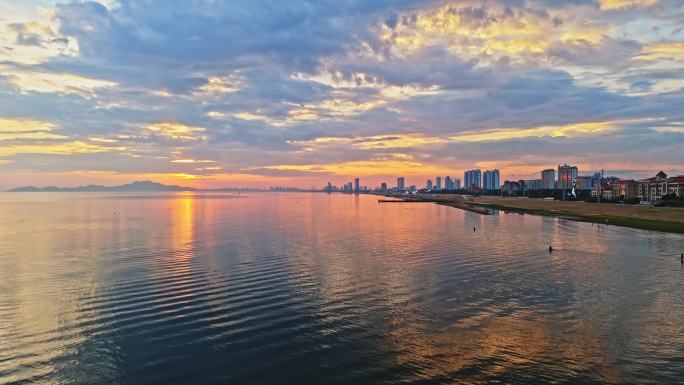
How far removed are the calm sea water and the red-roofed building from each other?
522 feet

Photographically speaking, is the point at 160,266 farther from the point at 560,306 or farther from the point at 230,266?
the point at 560,306

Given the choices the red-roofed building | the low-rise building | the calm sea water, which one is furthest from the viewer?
the low-rise building

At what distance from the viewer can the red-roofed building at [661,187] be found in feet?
554

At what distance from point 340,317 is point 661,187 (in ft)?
698

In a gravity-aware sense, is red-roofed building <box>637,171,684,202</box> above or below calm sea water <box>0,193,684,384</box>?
above

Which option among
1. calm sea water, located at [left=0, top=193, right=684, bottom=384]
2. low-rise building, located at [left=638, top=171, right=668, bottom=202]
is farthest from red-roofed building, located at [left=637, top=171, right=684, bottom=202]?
calm sea water, located at [left=0, top=193, right=684, bottom=384]

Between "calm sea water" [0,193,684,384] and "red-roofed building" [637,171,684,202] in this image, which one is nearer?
"calm sea water" [0,193,684,384]

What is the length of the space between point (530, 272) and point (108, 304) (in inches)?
1206

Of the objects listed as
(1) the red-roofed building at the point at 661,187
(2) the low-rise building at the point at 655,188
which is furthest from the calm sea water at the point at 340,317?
(2) the low-rise building at the point at 655,188

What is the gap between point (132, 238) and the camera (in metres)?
57.3

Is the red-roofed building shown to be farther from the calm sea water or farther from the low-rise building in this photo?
the calm sea water

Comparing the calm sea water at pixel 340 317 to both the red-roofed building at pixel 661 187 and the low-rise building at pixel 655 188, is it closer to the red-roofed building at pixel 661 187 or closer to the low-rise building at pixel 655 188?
the red-roofed building at pixel 661 187

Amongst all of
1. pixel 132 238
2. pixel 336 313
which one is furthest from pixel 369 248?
pixel 132 238

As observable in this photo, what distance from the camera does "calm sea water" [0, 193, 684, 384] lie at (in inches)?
649
